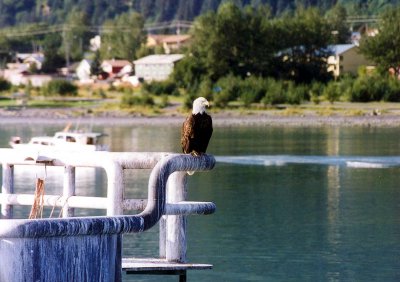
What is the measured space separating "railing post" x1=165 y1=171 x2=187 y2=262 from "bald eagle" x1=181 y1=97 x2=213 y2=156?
1.99ft

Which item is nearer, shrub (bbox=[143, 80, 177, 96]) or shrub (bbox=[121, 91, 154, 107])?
shrub (bbox=[121, 91, 154, 107])

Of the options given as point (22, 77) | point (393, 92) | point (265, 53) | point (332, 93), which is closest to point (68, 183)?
point (332, 93)

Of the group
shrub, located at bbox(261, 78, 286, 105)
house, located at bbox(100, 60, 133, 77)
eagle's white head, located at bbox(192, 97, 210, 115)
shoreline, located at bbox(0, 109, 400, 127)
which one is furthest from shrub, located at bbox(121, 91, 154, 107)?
eagle's white head, located at bbox(192, 97, 210, 115)

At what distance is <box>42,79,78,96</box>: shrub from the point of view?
135m

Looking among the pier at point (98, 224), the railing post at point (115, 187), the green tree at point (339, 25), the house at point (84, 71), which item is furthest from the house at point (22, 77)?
the railing post at point (115, 187)

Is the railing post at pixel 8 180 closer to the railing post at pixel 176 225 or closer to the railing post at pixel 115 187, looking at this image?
the railing post at pixel 115 187

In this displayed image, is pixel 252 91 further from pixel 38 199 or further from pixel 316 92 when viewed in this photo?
pixel 38 199

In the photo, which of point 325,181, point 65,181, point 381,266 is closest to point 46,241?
point 65,181

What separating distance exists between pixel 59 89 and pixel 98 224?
4840 inches

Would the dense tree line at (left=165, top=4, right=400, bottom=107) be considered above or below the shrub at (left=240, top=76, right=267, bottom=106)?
above

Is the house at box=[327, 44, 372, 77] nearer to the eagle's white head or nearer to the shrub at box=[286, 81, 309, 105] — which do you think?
the shrub at box=[286, 81, 309, 105]

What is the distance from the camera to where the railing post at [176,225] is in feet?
52.1

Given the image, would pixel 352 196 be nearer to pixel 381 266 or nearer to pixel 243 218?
pixel 243 218

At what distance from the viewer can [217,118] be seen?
358 feet
